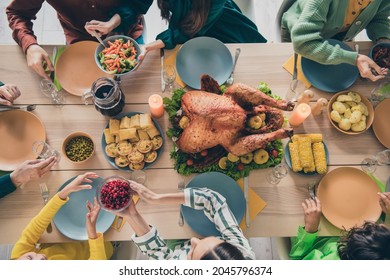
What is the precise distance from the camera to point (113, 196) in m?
1.13

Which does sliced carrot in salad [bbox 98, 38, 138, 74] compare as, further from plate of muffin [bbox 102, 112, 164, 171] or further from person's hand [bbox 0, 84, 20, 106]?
person's hand [bbox 0, 84, 20, 106]

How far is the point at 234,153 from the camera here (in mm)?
1221

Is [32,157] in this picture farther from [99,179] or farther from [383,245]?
[383,245]

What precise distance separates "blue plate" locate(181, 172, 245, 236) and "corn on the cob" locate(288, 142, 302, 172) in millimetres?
236

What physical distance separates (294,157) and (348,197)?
27cm

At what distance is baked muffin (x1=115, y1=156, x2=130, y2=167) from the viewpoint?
1.26 m

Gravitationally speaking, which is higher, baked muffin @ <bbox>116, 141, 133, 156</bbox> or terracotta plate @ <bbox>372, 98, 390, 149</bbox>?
terracotta plate @ <bbox>372, 98, 390, 149</bbox>

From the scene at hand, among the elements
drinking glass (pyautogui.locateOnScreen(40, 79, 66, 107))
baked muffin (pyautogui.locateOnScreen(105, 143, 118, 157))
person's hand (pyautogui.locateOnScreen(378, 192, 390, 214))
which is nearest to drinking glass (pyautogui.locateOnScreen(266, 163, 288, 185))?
person's hand (pyautogui.locateOnScreen(378, 192, 390, 214))

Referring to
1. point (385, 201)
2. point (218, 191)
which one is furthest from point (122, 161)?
point (385, 201)

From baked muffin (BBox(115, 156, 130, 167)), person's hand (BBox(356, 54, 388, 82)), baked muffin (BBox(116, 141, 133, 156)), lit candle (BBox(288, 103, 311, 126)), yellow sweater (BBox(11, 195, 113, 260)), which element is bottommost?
yellow sweater (BBox(11, 195, 113, 260))

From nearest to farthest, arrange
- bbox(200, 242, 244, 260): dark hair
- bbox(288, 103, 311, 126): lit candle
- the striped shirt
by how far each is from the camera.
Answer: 1. bbox(200, 242, 244, 260): dark hair
2. the striped shirt
3. bbox(288, 103, 311, 126): lit candle

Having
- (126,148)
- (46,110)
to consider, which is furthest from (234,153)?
(46,110)

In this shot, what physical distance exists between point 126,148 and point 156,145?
0.12 meters

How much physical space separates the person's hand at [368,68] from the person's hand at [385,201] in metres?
0.47
